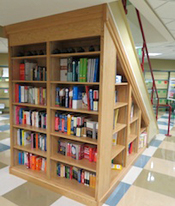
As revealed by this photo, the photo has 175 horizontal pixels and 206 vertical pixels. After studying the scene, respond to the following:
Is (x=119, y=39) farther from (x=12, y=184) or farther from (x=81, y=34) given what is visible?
(x=12, y=184)

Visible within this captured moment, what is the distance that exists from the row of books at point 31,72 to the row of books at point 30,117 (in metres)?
0.50

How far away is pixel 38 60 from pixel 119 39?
1390 millimetres

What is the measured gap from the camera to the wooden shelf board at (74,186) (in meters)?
2.50

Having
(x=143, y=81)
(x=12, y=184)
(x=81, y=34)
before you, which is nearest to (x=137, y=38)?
(x=143, y=81)

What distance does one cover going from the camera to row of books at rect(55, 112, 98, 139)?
→ 2.49 meters

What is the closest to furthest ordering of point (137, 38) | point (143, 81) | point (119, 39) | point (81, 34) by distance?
point (81, 34)
point (119, 39)
point (143, 81)
point (137, 38)

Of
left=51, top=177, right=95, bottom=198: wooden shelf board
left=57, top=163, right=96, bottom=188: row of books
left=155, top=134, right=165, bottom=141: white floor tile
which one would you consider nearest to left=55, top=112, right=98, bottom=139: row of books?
left=57, top=163, right=96, bottom=188: row of books

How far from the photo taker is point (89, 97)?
241 cm

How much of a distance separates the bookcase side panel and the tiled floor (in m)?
0.36

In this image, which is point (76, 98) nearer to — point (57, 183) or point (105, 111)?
point (105, 111)

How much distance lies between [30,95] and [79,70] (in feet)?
3.22

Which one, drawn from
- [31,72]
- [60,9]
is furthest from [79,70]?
[31,72]

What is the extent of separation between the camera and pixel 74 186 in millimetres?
2633

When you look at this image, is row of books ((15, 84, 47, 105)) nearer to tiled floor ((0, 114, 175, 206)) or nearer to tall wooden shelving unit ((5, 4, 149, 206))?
tall wooden shelving unit ((5, 4, 149, 206))
